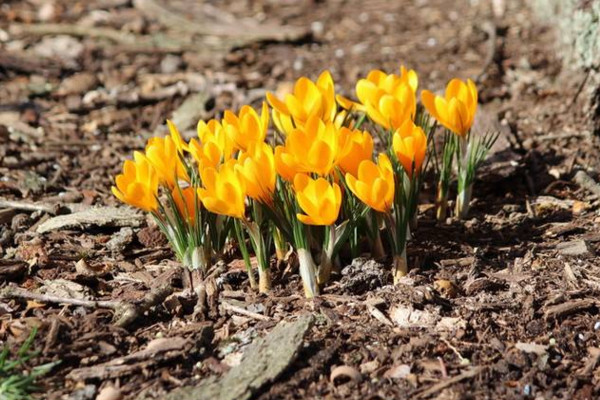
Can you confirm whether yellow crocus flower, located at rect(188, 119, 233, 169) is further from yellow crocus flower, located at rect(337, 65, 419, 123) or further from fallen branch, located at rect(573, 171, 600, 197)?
fallen branch, located at rect(573, 171, 600, 197)

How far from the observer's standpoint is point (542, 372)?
2.42 metres

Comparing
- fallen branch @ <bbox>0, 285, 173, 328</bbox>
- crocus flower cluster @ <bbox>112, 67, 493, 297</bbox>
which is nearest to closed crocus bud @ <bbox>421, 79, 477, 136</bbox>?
crocus flower cluster @ <bbox>112, 67, 493, 297</bbox>

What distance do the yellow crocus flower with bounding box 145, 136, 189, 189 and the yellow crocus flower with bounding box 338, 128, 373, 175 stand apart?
1.80ft

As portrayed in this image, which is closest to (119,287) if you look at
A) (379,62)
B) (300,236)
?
(300,236)

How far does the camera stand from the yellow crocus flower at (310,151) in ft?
8.43

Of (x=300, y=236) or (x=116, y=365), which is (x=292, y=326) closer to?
(x=300, y=236)

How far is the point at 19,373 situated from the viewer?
2.37 meters

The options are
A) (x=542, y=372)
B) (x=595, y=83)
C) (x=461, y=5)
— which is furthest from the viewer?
(x=461, y=5)

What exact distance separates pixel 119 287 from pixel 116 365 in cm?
48

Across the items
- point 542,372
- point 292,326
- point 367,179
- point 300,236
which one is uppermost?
point 367,179

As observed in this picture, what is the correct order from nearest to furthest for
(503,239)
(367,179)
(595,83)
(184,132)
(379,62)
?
(367,179), (503,239), (595,83), (184,132), (379,62)

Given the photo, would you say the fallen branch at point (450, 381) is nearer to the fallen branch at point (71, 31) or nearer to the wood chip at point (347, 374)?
the wood chip at point (347, 374)

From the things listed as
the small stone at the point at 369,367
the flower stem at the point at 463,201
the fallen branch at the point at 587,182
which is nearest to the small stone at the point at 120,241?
the small stone at the point at 369,367

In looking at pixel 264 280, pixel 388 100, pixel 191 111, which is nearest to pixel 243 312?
pixel 264 280
